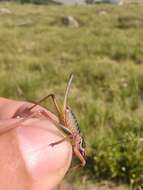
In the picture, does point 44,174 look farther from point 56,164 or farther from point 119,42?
point 119,42

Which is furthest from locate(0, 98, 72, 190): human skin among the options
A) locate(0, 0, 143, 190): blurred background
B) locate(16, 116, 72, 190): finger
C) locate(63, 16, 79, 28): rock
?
locate(63, 16, 79, 28): rock

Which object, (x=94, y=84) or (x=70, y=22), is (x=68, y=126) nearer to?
(x=94, y=84)

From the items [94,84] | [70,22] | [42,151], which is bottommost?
[70,22]

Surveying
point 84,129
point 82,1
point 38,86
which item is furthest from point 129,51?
point 82,1

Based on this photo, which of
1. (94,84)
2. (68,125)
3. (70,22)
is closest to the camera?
(68,125)

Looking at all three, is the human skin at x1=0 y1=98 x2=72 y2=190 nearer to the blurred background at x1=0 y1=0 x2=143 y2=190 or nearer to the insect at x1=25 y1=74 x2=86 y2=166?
the insect at x1=25 y1=74 x2=86 y2=166

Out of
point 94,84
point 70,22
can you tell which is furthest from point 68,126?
point 70,22
